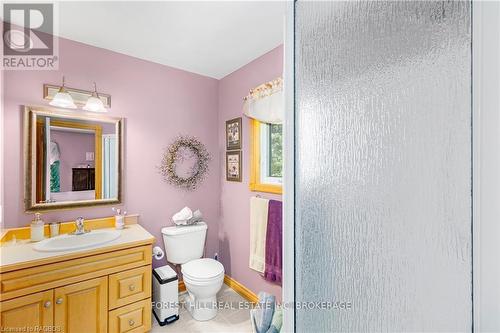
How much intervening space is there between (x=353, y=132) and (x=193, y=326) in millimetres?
2012

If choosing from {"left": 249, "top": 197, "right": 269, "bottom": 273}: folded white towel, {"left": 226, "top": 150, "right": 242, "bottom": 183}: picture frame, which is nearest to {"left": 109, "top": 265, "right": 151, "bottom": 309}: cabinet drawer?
{"left": 249, "top": 197, "right": 269, "bottom": 273}: folded white towel

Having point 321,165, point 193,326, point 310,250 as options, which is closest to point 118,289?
point 193,326

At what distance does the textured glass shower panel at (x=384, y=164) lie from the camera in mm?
426

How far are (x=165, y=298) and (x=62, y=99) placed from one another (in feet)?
5.64

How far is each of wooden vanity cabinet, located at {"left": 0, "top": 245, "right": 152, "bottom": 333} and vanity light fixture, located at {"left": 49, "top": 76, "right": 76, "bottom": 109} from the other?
113 centimetres

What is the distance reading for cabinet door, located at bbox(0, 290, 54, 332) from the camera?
1.28 metres

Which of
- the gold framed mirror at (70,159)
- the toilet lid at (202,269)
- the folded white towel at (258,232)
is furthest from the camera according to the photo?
the folded white towel at (258,232)

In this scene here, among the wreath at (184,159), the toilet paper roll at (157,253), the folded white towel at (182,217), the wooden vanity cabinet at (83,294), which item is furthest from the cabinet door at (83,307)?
the wreath at (184,159)

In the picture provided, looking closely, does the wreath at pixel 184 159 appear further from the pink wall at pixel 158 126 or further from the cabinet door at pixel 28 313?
the cabinet door at pixel 28 313

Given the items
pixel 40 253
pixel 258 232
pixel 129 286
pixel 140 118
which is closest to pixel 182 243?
pixel 129 286

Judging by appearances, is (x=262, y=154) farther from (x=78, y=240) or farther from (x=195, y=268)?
(x=78, y=240)

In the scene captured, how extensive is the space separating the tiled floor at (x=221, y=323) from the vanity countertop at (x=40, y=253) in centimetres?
74

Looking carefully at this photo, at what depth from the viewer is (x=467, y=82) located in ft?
1.30
